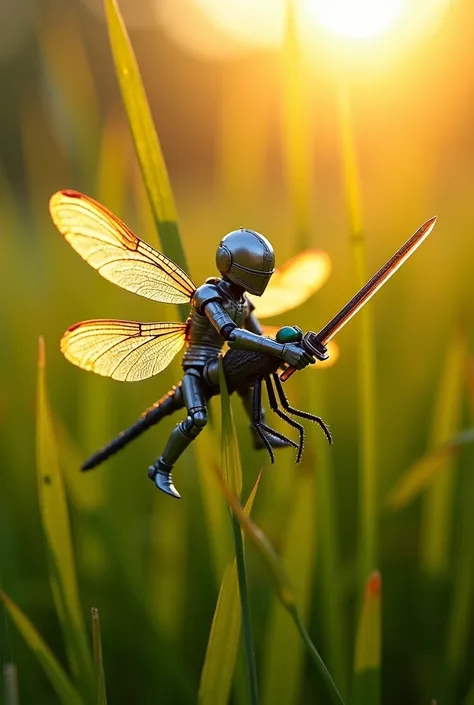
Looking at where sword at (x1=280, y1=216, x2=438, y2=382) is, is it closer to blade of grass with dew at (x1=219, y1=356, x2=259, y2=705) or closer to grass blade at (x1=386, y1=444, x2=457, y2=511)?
blade of grass with dew at (x1=219, y1=356, x2=259, y2=705)

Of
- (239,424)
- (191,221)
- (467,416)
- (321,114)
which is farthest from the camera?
A: (321,114)

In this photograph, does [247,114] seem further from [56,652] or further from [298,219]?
[56,652]

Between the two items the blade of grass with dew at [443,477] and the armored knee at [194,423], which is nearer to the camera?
the armored knee at [194,423]

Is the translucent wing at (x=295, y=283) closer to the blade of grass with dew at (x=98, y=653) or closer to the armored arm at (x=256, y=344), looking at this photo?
the armored arm at (x=256, y=344)

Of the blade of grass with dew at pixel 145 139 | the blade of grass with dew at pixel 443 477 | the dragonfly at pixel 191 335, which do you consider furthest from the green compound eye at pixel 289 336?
the blade of grass with dew at pixel 443 477

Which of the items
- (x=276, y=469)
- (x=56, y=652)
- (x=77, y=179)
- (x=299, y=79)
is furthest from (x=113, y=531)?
(x=77, y=179)

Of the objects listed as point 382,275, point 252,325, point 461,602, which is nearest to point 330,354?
point 252,325
